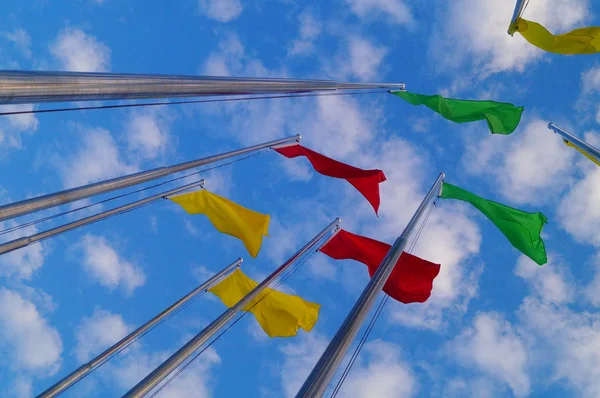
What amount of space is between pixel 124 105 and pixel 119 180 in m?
3.83

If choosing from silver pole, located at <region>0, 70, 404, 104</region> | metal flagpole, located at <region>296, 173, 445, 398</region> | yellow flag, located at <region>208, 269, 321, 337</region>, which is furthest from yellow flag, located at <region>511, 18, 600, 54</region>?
yellow flag, located at <region>208, 269, 321, 337</region>

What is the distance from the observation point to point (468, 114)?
14.9 m

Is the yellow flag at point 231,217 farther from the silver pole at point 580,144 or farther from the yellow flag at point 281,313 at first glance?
the silver pole at point 580,144

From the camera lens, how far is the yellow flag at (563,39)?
1152cm

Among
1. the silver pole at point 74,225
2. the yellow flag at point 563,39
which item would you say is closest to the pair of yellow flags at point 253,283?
the silver pole at point 74,225

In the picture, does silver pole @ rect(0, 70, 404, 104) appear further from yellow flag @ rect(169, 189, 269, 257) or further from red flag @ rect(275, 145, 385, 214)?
yellow flag @ rect(169, 189, 269, 257)

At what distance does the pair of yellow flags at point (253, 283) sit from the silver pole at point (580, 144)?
8918 mm

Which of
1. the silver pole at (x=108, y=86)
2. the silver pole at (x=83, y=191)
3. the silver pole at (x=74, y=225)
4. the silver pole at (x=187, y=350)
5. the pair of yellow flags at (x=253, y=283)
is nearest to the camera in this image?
the silver pole at (x=108, y=86)

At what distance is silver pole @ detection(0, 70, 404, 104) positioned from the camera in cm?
574

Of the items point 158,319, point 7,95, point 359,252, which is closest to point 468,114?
point 359,252

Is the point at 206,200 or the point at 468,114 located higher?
the point at 468,114

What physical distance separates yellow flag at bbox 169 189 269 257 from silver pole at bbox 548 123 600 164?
8877mm

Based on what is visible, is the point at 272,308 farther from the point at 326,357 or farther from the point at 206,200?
the point at 326,357

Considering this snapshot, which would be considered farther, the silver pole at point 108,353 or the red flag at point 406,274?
the red flag at point 406,274
